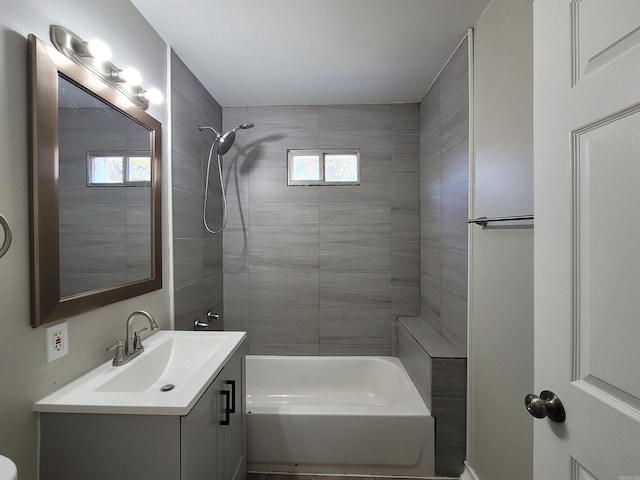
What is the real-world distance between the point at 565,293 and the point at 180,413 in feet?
3.51

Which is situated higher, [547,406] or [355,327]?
[547,406]

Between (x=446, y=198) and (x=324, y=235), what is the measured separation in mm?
993

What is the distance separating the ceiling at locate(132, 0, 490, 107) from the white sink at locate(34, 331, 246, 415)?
5.36 ft

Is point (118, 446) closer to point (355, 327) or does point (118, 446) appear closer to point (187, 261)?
point (187, 261)

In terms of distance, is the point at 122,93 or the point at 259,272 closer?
the point at 122,93

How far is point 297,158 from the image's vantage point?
99.7 inches

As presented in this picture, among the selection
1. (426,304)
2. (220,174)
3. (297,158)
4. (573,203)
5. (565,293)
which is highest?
(297,158)

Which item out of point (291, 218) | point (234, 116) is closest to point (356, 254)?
point (291, 218)

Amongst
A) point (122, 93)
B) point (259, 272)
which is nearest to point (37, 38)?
point (122, 93)

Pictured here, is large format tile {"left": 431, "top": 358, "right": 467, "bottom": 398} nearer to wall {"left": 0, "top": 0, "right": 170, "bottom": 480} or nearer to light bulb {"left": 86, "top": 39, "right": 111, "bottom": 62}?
wall {"left": 0, "top": 0, "right": 170, "bottom": 480}

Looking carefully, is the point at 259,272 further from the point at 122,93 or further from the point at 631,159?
the point at 631,159

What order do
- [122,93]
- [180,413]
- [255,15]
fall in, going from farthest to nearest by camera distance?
[255,15] < [122,93] < [180,413]

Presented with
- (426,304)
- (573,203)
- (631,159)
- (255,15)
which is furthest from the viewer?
(426,304)

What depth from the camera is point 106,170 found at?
4.11 ft
